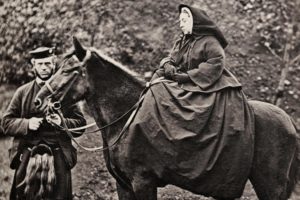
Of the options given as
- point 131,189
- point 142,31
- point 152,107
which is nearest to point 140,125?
point 152,107

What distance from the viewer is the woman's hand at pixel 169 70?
21.8ft

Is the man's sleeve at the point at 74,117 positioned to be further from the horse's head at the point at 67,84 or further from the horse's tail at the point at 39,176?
the horse's head at the point at 67,84

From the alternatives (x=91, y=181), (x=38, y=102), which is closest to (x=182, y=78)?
(x=38, y=102)

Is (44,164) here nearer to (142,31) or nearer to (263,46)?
(142,31)

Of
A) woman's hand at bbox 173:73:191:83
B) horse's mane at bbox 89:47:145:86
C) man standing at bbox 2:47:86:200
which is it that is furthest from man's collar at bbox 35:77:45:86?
woman's hand at bbox 173:73:191:83

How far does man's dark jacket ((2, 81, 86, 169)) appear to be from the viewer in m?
7.04

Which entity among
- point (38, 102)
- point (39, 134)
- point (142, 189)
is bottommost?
point (142, 189)

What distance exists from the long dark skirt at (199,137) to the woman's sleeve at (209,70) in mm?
123

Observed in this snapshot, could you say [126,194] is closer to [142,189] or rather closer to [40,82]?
[142,189]

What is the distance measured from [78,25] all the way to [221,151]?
5.18m

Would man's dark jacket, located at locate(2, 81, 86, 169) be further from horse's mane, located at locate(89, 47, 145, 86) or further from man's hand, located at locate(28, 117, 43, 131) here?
horse's mane, located at locate(89, 47, 145, 86)

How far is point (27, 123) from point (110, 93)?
986 millimetres

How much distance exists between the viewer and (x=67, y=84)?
6516 millimetres

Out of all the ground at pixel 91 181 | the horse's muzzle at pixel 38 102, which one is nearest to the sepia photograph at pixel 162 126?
the horse's muzzle at pixel 38 102
